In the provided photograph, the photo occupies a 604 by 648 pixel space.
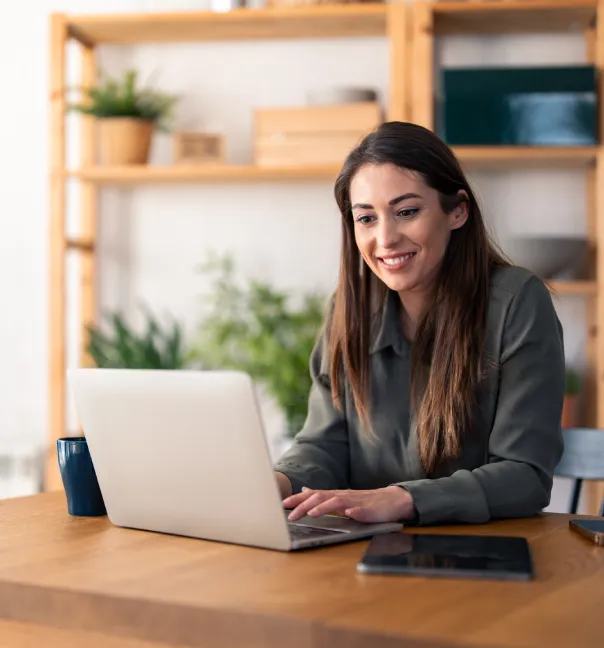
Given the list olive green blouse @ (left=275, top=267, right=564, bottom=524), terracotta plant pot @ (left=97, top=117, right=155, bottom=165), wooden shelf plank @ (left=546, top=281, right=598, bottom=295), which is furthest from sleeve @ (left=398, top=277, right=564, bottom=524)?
terracotta plant pot @ (left=97, top=117, right=155, bottom=165)

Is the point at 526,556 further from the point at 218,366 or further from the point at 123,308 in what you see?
the point at 123,308

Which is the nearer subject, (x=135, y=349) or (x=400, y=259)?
(x=400, y=259)

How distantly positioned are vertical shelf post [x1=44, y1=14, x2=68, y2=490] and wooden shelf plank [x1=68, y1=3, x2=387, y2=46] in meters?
0.15

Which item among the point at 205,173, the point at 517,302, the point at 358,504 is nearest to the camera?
the point at 358,504

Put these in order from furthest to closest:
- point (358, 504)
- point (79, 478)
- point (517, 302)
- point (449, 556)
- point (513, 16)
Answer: point (513, 16) → point (517, 302) → point (79, 478) → point (358, 504) → point (449, 556)

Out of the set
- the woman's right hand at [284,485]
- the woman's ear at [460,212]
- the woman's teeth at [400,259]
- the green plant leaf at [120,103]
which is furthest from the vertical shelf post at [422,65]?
the woman's right hand at [284,485]

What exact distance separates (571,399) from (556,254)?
1.45ft

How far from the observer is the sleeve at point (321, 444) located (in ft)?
5.54

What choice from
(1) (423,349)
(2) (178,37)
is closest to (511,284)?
(1) (423,349)

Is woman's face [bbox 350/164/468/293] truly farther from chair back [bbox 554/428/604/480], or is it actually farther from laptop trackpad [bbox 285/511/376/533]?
laptop trackpad [bbox 285/511/376/533]

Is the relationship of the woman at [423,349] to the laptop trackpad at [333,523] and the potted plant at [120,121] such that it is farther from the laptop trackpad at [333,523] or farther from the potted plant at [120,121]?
the potted plant at [120,121]

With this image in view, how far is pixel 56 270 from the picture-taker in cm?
332

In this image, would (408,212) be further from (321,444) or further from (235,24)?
(235,24)

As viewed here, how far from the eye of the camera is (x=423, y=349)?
68.9 inches
